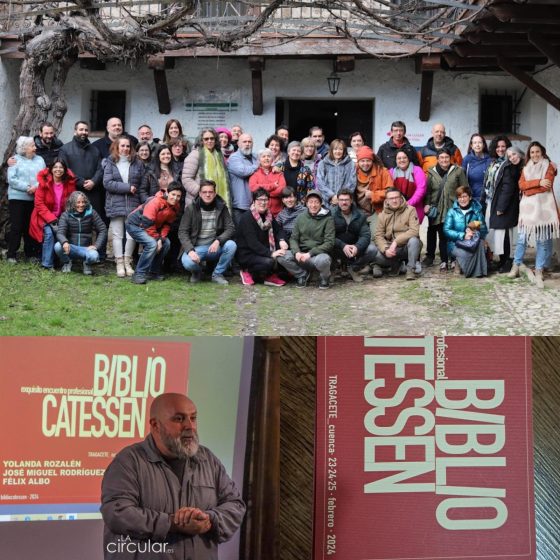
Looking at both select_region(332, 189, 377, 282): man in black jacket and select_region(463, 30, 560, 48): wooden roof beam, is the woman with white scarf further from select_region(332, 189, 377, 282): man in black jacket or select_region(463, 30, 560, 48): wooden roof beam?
select_region(463, 30, 560, 48): wooden roof beam

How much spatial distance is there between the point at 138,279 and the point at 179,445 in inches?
47.1

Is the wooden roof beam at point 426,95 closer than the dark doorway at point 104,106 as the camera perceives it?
No

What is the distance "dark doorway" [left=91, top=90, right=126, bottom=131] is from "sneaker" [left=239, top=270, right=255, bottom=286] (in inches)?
97.6

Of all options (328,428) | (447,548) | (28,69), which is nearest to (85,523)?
(328,428)

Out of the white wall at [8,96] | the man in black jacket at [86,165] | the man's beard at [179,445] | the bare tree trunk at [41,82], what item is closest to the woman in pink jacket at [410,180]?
the man in black jacket at [86,165]

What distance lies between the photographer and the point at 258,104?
6215mm

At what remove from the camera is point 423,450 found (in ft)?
9.90

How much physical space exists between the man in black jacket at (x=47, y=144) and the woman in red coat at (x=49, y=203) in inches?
8.4

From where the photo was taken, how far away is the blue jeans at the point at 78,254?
4.03 metres

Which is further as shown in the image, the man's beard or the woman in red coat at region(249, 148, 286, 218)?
the woman in red coat at region(249, 148, 286, 218)

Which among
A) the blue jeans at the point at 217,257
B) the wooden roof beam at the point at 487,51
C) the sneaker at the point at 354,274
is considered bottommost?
the sneaker at the point at 354,274

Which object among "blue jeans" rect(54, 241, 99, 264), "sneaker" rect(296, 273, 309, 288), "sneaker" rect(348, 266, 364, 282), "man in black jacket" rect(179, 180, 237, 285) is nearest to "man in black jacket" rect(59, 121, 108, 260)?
"blue jeans" rect(54, 241, 99, 264)

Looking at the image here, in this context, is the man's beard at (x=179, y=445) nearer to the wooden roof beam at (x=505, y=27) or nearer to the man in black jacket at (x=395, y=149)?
the man in black jacket at (x=395, y=149)

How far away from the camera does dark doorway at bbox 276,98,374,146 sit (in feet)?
21.1
